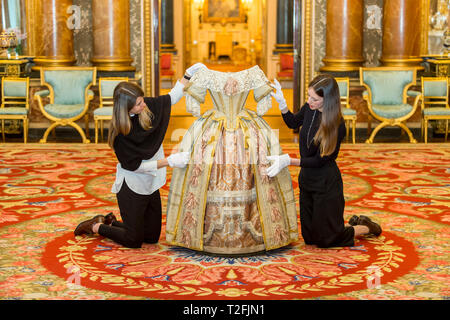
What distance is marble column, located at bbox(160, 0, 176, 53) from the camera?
19.2m

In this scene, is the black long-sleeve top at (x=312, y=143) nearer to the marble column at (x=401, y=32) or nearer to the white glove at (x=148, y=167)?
the white glove at (x=148, y=167)

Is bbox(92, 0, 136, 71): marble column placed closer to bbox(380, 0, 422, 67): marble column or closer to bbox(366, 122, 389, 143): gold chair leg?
bbox(366, 122, 389, 143): gold chair leg

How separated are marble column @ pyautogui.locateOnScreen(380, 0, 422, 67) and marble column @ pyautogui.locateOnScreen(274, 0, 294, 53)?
313 inches

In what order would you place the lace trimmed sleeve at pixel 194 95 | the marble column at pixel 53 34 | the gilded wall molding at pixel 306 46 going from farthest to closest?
1. the gilded wall molding at pixel 306 46
2. the marble column at pixel 53 34
3. the lace trimmed sleeve at pixel 194 95

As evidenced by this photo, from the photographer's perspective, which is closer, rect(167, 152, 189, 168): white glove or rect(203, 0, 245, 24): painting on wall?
rect(167, 152, 189, 168): white glove

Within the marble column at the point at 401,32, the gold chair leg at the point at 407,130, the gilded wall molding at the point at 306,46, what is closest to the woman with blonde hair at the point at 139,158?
the gold chair leg at the point at 407,130

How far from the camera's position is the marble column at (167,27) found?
19.2m

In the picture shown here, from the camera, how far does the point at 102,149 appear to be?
8859mm

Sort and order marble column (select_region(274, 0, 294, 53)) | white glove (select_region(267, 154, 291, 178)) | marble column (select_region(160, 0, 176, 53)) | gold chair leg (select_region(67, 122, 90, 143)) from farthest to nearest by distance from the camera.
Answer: marble column (select_region(160, 0, 176, 53)) → marble column (select_region(274, 0, 294, 53)) → gold chair leg (select_region(67, 122, 90, 143)) → white glove (select_region(267, 154, 291, 178))

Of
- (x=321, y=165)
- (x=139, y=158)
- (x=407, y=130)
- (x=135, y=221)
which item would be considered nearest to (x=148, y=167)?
(x=139, y=158)

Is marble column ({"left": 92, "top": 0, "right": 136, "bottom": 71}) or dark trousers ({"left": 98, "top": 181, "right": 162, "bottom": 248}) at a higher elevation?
marble column ({"left": 92, "top": 0, "right": 136, "bottom": 71})

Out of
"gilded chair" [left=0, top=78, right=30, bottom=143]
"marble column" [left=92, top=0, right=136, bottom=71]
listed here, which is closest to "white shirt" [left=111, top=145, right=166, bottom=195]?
"gilded chair" [left=0, top=78, right=30, bottom=143]

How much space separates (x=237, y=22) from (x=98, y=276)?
70.1 feet

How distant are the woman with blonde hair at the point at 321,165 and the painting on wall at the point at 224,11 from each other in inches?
801
